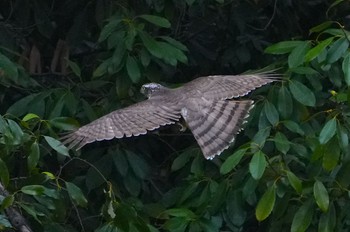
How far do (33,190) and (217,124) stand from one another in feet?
3.29

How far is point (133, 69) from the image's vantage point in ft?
19.7

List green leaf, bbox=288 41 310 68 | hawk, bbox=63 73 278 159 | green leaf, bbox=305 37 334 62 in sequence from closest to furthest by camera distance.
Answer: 1. green leaf, bbox=305 37 334 62
2. hawk, bbox=63 73 278 159
3. green leaf, bbox=288 41 310 68

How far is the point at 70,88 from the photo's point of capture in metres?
6.38

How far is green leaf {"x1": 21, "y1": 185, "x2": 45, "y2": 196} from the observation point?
513 cm

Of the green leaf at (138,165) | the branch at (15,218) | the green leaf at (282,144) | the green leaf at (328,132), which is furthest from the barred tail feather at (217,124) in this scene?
the branch at (15,218)

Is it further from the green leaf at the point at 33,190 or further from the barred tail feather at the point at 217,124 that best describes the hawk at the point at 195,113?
the green leaf at the point at 33,190

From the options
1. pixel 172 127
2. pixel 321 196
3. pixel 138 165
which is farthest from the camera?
pixel 172 127

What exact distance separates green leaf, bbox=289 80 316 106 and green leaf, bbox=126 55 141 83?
2.54ft

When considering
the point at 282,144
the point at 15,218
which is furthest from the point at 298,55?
the point at 15,218

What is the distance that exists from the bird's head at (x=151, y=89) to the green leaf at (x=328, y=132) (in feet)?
3.53

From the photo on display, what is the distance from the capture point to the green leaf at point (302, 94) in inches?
227

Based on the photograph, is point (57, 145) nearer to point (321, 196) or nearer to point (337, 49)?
point (321, 196)

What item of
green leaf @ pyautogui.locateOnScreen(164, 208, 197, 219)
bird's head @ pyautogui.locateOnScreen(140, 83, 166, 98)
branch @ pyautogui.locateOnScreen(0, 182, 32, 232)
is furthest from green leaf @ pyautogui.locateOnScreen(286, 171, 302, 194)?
branch @ pyautogui.locateOnScreen(0, 182, 32, 232)

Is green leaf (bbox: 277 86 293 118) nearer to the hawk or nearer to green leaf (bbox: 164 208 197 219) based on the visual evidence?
the hawk
